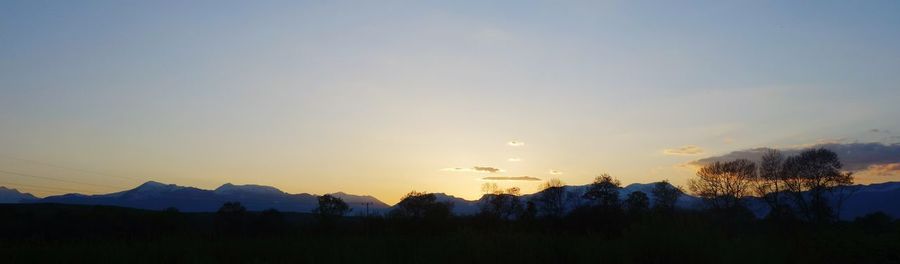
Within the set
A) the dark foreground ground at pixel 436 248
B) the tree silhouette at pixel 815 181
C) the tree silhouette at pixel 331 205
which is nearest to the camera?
the dark foreground ground at pixel 436 248

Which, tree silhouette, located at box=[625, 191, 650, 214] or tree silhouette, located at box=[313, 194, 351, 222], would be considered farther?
tree silhouette, located at box=[313, 194, 351, 222]

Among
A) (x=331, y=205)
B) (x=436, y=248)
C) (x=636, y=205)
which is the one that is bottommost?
(x=436, y=248)

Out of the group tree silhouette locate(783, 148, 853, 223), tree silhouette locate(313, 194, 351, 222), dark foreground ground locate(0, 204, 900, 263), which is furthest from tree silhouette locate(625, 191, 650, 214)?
tree silhouette locate(313, 194, 351, 222)

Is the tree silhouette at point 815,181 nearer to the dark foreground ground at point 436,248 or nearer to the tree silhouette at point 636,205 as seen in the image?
the tree silhouette at point 636,205

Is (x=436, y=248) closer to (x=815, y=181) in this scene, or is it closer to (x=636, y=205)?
(x=636, y=205)

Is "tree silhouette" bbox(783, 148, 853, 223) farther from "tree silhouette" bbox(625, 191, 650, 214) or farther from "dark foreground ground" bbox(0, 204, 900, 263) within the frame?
"dark foreground ground" bbox(0, 204, 900, 263)

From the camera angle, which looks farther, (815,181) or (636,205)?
(815,181)

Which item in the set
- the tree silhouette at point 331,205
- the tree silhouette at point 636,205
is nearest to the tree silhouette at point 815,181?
the tree silhouette at point 636,205

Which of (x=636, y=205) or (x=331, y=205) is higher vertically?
(x=331, y=205)

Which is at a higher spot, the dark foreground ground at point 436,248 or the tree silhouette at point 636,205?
the tree silhouette at point 636,205

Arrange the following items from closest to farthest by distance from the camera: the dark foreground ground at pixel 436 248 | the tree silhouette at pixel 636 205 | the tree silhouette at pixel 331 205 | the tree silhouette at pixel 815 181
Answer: the dark foreground ground at pixel 436 248, the tree silhouette at pixel 636 205, the tree silhouette at pixel 815 181, the tree silhouette at pixel 331 205

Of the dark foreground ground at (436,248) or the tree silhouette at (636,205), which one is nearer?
the dark foreground ground at (436,248)

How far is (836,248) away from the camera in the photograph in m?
20.7

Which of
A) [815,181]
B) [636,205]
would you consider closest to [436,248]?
[636,205]
